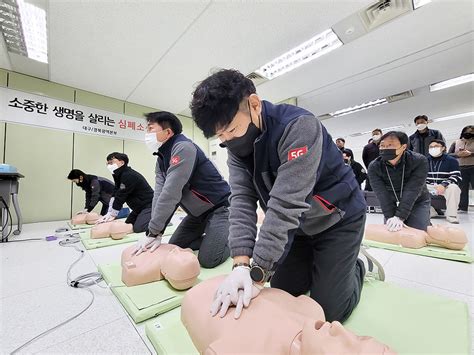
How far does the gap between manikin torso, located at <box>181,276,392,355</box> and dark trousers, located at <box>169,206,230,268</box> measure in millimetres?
840

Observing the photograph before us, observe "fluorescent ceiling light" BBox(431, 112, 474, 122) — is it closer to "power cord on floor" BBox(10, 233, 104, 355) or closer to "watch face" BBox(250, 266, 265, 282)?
"watch face" BBox(250, 266, 265, 282)

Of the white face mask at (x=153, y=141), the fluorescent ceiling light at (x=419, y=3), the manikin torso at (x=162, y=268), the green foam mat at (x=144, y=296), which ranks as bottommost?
the green foam mat at (x=144, y=296)

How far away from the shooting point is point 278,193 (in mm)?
712

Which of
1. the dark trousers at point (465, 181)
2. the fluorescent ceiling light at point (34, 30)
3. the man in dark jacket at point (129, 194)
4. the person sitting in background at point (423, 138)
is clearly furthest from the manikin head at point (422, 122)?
the fluorescent ceiling light at point (34, 30)

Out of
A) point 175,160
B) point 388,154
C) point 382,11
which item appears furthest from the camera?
point 382,11

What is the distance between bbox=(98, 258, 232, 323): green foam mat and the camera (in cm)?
99

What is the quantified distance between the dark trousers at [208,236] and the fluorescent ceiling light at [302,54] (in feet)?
8.20

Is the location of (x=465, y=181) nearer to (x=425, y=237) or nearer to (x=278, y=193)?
(x=425, y=237)

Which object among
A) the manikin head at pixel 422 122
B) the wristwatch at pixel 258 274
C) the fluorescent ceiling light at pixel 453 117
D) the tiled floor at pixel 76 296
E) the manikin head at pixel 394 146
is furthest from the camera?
the fluorescent ceiling light at pixel 453 117

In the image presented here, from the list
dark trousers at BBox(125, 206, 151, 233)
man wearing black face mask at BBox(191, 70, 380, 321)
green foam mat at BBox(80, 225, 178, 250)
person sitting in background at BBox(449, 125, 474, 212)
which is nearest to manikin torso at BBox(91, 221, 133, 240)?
green foam mat at BBox(80, 225, 178, 250)

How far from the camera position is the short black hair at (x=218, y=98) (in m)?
0.72

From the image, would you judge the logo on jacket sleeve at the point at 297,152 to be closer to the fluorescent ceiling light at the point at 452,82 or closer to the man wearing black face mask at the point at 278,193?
the man wearing black face mask at the point at 278,193

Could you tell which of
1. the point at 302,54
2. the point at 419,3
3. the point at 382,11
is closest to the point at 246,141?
the point at 382,11

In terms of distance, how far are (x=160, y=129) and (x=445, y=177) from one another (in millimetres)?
3914
